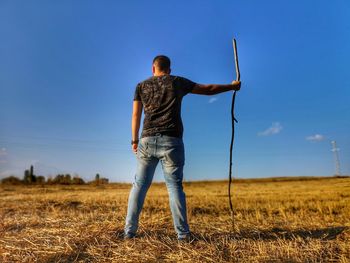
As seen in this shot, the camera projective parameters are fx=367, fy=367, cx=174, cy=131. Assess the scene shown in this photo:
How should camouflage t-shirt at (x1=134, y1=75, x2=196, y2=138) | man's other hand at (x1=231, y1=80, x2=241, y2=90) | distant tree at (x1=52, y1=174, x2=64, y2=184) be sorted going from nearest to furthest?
camouflage t-shirt at (x1=134, y1=75, x2=196, y2=138) < man's other hand at (x1=231, y1=80, x2=241, y2=90) < distant tree at (x1=52, y1=174, x2=64, y2=184)

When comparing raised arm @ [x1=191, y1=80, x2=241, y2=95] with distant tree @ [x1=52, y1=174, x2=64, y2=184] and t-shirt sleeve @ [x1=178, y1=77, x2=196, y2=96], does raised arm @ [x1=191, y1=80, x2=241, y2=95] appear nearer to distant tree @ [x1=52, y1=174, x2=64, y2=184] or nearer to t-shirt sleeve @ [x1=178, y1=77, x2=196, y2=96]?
t-shirt sleeve @ [x1=178, y1=77, x2=196, y2=96]

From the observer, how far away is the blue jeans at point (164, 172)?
4594 millimetres

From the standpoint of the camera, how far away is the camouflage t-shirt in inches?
186

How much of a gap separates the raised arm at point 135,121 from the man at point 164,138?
0.01m

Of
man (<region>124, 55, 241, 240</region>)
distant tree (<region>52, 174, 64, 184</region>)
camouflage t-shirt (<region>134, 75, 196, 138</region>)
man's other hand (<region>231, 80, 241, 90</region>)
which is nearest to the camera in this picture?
man (<region>124, 55, 241, 240</region>)

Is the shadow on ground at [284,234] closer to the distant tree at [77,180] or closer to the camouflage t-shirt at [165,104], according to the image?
the camouflage t-shirt at [165,104]

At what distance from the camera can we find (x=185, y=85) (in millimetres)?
4828

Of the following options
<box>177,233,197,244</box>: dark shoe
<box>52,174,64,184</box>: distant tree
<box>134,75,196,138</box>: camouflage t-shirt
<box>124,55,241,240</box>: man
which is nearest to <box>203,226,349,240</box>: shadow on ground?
<box>177,233,197,244</box>: dark shoe

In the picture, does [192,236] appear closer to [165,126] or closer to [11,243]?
[165,126]

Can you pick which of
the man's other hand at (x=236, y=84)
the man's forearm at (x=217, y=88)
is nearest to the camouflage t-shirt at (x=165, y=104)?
the man's forearm at (x=217, y=88)

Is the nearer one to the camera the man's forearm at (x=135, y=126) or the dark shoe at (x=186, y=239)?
the dark shoe at (x=186, y=239)

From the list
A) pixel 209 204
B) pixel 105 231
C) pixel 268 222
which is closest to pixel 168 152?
pixel 105 231

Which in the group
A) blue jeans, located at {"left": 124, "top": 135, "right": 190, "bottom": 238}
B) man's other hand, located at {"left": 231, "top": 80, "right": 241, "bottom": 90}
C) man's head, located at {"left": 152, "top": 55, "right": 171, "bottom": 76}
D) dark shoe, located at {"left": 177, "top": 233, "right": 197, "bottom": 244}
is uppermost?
man's head, located at {"left": 152, "top": 55, "right": 171, "bottom": 76}

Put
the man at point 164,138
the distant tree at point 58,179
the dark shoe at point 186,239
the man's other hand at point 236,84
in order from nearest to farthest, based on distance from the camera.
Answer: the dark shoe at point 186,239
the man at point 164,138
the man's other hand at point 236,84
the distant tree at point 58,179
